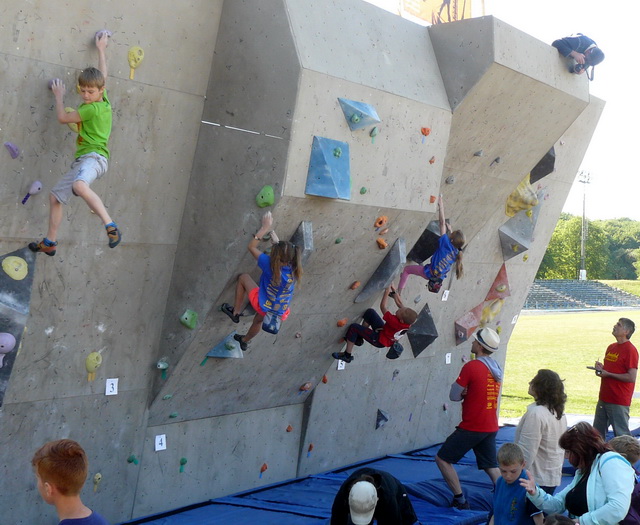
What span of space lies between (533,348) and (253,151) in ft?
68.3

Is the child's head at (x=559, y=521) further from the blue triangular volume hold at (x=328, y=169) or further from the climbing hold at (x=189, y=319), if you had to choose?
the climbing hold at (x=189, y=319)

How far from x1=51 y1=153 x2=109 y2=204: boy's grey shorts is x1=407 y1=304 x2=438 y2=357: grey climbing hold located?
13.6ft

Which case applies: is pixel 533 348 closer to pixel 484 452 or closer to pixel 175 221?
pixel 484 452

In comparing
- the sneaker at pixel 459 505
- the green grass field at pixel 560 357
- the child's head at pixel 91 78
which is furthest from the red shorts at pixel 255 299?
the green grass field at pixel 560 357

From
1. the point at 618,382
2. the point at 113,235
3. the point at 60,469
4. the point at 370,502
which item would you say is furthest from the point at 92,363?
the point at 618,382

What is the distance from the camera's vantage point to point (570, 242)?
72438 millimetres

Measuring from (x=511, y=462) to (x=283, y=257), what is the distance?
72.3 inches

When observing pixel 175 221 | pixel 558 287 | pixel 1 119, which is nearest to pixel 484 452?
pixel 175 221

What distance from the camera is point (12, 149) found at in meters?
4.31

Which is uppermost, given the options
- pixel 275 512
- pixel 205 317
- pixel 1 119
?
pixel 1 119

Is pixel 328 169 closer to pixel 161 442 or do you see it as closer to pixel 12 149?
pixel 12 149

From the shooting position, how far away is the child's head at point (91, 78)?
421cm

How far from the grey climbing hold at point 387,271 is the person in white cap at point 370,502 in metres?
2.49

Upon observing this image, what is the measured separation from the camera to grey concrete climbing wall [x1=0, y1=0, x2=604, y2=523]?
4711 millimetres
